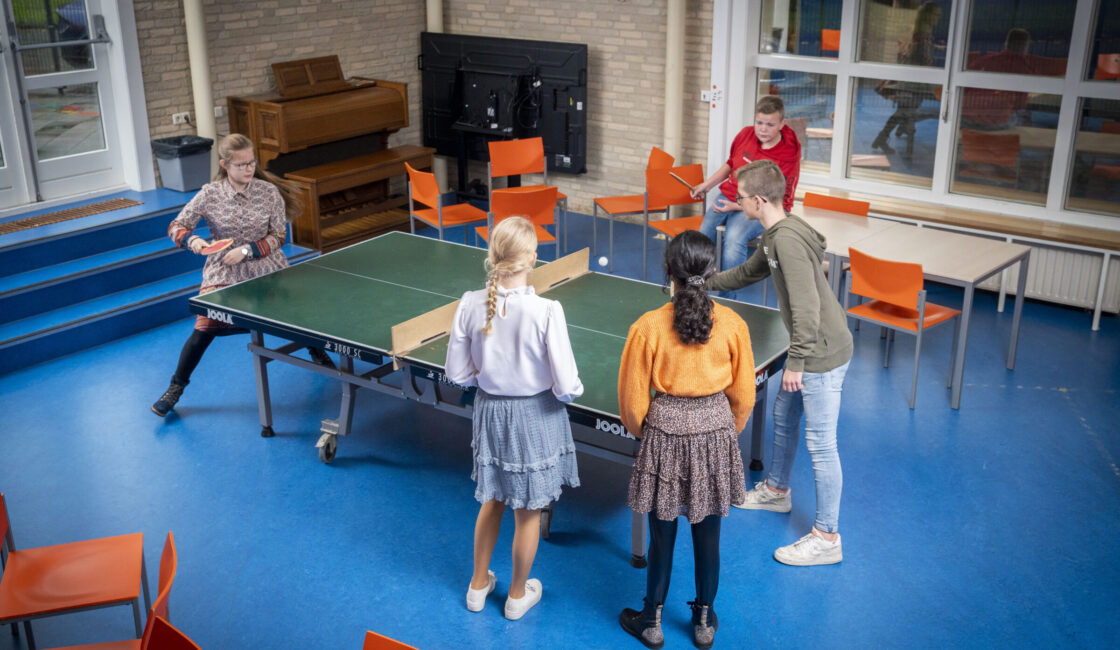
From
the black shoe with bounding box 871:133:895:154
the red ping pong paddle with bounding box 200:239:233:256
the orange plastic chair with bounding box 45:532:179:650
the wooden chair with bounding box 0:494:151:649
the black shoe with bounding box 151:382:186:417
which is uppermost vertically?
the black shoe with bounding box 871:133:895:154

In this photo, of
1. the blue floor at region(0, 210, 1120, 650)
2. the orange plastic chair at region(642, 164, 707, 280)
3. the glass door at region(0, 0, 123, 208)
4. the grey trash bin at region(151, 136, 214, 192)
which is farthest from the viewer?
the grey trash bin at region(151, 136, 214, 192)

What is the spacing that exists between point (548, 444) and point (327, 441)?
74.2 inches

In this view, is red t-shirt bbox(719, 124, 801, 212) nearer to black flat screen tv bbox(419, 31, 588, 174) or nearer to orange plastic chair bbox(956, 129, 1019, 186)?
orange plastic chair bbox(956, 129, 1019, 186)

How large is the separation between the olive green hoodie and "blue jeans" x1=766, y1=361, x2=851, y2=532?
0.26ft

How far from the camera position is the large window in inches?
285

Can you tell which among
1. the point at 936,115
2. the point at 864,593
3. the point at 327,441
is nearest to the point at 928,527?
the point at 864,593

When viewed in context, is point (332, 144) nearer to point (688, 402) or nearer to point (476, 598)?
point (476, 598)

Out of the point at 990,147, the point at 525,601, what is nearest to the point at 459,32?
the point at 990,147

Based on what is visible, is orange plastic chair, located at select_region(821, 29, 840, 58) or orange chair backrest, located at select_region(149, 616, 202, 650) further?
orange plastic chair, located at select_region(821, 29, 840, 58)

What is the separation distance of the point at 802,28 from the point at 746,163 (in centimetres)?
294

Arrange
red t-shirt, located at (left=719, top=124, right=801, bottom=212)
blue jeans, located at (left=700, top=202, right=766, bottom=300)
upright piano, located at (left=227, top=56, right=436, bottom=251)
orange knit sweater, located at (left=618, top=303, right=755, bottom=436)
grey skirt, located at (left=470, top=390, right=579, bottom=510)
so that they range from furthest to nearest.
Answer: upright piano, located at (left=227, top=56, right=436, bottom=251), blue jeans, located at (left=700, top=202, right=766, bottom=300), red t-shirt, located at (left=719, top=124, right=801, bottom=212), grey skirt, located at (left=470, top=390, right=579, bottom=510), orange knit sweater, located at (left=618, top=303, right=755, bottom=436)

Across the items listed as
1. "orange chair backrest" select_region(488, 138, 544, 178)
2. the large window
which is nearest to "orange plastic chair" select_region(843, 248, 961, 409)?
the large window

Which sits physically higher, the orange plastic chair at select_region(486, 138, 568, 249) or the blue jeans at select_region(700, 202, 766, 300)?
the orange plastic chair at select_region(486, 138, 568, 249)

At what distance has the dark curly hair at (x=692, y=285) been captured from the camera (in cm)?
329
